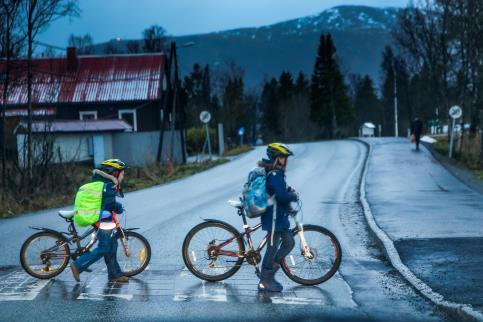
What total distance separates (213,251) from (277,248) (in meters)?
0.80

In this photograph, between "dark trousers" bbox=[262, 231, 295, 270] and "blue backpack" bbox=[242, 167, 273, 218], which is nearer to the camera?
"blue backpack" bbox=[242, 167, 273, 218]

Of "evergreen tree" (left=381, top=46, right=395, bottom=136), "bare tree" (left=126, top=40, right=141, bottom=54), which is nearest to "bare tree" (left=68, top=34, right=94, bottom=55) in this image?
"bare tree" (left=126, top=40, right=141, bottom=54)

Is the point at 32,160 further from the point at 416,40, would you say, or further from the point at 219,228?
the point at 416,40

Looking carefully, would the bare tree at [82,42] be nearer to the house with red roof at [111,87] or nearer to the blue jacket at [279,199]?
the house with red roof at [111,87]

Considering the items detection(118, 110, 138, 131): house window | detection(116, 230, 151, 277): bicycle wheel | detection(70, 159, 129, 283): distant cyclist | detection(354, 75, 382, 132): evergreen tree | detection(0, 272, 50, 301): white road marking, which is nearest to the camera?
→ detection(0, 272, 50, 301): white road marking

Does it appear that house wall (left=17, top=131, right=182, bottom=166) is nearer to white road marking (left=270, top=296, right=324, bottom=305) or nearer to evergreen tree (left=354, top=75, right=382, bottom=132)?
white road marking (left=270, top=296, right=324, bottom=305)

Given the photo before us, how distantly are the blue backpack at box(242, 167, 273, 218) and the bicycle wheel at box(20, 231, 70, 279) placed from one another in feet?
7.70

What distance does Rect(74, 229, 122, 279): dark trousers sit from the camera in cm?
847

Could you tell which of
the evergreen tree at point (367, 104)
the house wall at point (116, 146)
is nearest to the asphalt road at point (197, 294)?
the house wall at point (116, 146)

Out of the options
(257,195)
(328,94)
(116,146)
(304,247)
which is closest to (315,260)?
(304,247)

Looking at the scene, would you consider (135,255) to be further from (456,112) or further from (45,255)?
(456,112)

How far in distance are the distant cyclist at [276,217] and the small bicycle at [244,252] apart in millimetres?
229

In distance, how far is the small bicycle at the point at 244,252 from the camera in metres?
8.45

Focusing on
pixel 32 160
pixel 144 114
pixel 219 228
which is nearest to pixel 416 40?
pixel 144 114
